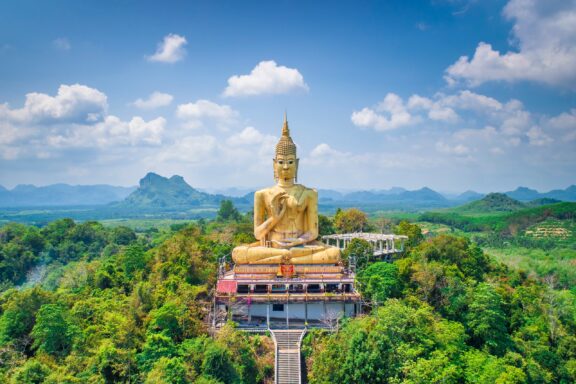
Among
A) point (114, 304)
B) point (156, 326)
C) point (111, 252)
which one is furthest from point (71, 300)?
point (111, 252)

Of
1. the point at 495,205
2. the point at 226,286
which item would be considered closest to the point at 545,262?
the point at 226,286

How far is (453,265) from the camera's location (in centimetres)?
2739

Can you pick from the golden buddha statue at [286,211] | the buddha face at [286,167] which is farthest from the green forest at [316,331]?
the buddha face at [286,167]

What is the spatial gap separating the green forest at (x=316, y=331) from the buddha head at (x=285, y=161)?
715 cm

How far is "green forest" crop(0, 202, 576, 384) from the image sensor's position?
18.8 m

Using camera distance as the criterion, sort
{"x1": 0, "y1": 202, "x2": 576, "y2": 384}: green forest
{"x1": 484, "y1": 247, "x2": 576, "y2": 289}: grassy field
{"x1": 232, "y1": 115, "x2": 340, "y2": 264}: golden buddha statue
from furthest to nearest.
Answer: {"x1": 484, "y1": 247, "x2": 576, "y2": 289}: grassy field
{"x1": 232, "y1": 115, "x2": 340, "y2": 264}: golden buddha statue
{"x1": 0, "y1": 202, "x2": 576, "y2": 384}: green forest

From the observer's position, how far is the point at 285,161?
28.4m

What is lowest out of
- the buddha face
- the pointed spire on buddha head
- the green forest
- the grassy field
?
the grassy field

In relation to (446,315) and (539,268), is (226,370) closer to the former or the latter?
(446,315)

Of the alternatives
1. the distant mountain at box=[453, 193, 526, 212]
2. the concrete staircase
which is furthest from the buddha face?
the distant mountain at box=[453, 193, 526, 212]

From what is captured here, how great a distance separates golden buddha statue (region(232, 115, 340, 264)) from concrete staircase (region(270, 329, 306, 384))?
5813 mm

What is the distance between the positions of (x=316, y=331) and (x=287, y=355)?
1.91 metres

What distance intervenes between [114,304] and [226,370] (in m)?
8.72

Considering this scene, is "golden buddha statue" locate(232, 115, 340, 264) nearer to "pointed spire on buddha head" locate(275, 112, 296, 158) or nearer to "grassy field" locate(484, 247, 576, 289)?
"pointed spire on buddha head" locate(275, 112, 296, 158)
